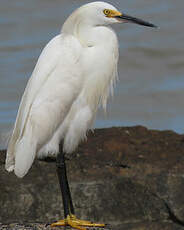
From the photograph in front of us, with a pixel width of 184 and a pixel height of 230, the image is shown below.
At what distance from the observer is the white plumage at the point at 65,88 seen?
6.36m

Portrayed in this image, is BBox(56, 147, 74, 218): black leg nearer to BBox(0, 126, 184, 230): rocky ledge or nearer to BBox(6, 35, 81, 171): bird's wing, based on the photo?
BBox(6, 35, 81, 171): bird's wing

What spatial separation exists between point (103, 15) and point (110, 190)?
2113mm

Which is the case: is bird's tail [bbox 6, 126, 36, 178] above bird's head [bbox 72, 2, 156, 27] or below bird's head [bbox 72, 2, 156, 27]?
below

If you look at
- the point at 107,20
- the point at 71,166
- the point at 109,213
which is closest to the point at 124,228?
the point at 109,213

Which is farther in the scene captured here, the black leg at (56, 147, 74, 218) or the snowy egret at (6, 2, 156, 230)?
the black leg at (56, 147, 74, 218)

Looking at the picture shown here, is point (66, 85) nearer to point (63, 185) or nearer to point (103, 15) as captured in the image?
point (103, 15)

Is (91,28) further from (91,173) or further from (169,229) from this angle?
(169,229)

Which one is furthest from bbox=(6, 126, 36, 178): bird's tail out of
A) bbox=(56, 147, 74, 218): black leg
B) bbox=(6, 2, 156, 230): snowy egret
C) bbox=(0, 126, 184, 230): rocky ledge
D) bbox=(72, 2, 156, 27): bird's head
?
bbox=(0, 126, 184, 230): rocky ledge

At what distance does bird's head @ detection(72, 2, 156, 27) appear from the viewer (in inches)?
247

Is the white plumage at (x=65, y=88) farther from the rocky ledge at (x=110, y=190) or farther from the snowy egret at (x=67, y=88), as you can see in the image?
the rocky ledge at (x=110, y=190)

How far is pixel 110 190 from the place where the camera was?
7793 millimetres

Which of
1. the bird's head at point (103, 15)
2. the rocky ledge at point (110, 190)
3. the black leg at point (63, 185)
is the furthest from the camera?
the rocky ledge at point (110, 190)

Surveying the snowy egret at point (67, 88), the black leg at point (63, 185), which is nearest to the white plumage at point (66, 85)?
the snowy egret at point (67, 88)

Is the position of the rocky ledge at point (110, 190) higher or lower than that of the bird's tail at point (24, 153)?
lower
